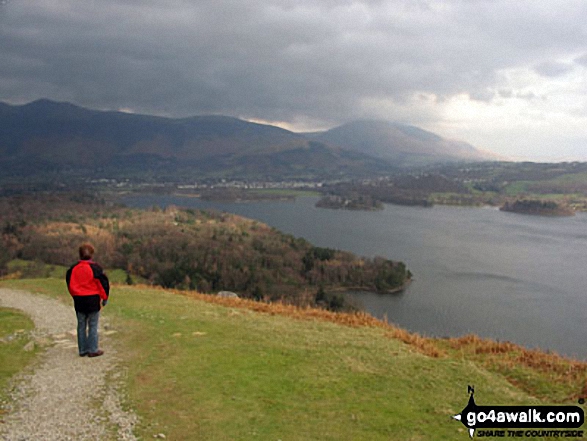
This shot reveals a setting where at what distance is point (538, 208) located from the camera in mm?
169750

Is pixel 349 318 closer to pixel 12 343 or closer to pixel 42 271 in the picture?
pixel 12 343

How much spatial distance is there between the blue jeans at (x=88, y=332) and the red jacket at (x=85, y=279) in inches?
22.8

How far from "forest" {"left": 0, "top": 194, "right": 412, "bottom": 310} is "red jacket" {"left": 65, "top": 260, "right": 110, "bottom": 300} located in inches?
2049

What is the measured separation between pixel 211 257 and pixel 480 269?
173 ft

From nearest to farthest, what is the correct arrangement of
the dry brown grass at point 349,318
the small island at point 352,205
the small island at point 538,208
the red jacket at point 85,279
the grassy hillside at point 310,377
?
1. the grassy hillside at point 310,377
2. the red jacket at point 85,279
3. the dry brown grass at point 349,318
4. the small island at point 538,208
5. the small island at point 352,205

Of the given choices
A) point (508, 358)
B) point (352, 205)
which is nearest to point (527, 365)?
point (508, 358)

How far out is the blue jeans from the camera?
1084 cm

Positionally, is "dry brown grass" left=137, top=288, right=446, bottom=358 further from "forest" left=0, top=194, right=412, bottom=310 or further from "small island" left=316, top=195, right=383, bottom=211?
"small island" left=316, top=195, right=383, bottom=211

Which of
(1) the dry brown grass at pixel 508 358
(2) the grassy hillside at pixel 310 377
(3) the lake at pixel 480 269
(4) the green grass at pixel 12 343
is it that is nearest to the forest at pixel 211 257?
(3) the lake at pixel 480 269

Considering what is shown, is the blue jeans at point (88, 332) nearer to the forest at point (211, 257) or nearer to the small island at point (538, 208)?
the forest at point (211, 257)

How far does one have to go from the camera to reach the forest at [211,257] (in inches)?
2943

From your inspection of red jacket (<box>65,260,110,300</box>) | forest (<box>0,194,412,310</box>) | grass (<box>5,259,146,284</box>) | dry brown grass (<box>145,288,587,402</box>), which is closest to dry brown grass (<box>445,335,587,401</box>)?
dry brown grass (<box>145,288,587,402</box>)

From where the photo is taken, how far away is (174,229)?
104m

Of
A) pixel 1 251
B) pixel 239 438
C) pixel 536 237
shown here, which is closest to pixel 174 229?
pixel 1 251
